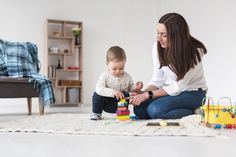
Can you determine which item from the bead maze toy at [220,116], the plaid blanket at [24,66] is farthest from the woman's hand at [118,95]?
the plaid blanket at [24,66]

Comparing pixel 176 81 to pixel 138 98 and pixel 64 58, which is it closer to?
pixel 138 98

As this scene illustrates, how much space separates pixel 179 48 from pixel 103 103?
0.64 metres

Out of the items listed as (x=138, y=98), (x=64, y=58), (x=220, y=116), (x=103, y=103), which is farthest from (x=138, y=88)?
(x=64, y=58)

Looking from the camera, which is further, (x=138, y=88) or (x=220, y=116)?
(x=138, y=88)

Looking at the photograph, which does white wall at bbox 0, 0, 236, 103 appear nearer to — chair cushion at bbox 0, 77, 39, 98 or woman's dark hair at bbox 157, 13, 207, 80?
chair cushion at bbox 0, 77, 39, 98

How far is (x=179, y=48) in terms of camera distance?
235 centimetres

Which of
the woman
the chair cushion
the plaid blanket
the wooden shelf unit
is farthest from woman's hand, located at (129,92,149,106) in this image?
the wooden shelf unit

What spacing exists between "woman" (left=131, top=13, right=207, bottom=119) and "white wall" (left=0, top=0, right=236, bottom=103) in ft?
10.3

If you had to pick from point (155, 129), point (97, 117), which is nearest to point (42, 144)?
point (155, 129)

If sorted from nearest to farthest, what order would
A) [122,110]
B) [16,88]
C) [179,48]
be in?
[179,48] < [122,110] < [16,88]

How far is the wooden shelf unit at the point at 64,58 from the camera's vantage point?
644 centimetres

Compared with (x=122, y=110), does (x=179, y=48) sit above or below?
above

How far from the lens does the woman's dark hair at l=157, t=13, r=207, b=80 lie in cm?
234

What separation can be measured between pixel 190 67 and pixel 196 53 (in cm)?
10
